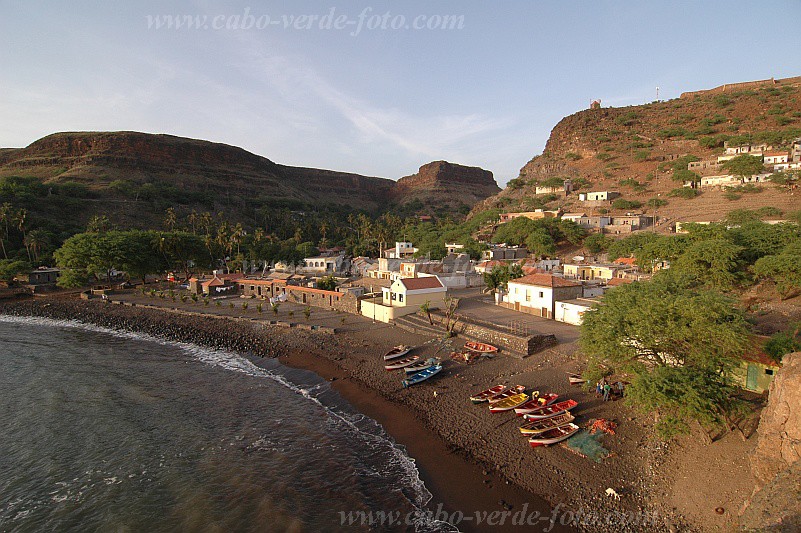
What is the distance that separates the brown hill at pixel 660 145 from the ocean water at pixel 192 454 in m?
64.7

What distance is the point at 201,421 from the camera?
18594 millimetres

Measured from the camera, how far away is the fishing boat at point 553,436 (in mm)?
14523

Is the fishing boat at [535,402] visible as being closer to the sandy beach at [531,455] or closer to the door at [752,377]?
the sandy beach at [531,455]

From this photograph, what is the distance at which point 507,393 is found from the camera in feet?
59.5

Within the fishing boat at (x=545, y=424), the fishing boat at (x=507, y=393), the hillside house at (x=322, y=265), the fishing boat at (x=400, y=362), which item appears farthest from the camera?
the hillside house at (x=322, y=265)

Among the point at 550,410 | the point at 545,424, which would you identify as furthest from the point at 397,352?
the point at 545,424

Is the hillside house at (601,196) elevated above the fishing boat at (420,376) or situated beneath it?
elevated above

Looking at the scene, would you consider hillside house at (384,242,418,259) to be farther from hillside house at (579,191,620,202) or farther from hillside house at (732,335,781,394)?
hillside house at (732,335,781,394)

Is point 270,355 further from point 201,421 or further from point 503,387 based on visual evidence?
point 503,387

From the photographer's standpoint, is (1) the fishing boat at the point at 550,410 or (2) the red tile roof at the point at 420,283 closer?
(1) the fishing boat at the point at 550,410

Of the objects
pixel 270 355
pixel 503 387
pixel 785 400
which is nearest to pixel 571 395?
pixel 503 387

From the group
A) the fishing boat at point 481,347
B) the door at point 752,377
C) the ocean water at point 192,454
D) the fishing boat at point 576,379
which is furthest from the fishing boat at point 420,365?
the door at point 752,377

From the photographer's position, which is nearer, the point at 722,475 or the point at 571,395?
the point at 722,475

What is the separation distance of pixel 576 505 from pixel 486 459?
3261mm
